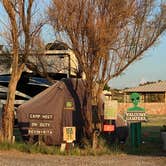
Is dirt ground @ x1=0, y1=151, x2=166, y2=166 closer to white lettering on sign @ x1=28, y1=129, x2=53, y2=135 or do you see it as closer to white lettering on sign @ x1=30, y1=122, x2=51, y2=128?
white lettering on sign @ x1=28, y1=129, x2=53, y2=135

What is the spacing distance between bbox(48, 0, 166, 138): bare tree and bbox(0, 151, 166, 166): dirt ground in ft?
8.39

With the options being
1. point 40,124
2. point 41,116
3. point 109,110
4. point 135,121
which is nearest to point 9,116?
point 41,116

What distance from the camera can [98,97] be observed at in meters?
18.4

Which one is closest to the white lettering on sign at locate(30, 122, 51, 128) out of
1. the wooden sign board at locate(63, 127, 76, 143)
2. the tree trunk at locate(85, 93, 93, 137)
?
the wooden sign board at locate(63, 127, 76, 143)

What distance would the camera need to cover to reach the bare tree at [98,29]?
1755 centimetres

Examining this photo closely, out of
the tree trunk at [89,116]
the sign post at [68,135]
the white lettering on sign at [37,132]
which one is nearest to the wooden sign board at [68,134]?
the sign post at [68,135]

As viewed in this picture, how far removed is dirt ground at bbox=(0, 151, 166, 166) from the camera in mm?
14617

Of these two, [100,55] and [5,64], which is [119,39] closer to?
[100,55]

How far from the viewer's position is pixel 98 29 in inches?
687

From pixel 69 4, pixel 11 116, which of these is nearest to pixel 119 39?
pixel 69 4

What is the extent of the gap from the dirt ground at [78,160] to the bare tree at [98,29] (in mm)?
2558

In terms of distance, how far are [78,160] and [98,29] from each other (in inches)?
181

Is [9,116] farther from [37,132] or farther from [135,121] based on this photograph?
[135,121]

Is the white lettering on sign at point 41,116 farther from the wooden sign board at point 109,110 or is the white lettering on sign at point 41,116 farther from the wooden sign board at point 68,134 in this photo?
the wooden sign board at point 109,110
